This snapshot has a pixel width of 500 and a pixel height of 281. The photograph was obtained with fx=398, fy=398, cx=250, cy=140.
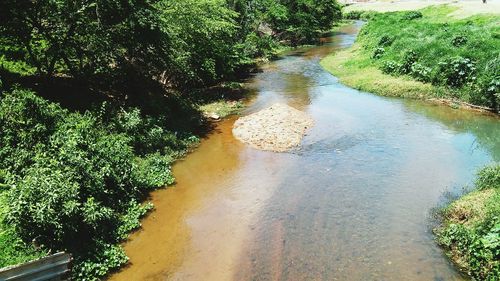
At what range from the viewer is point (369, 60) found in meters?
37.0

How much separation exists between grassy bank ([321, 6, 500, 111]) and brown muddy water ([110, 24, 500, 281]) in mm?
2159

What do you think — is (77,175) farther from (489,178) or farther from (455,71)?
(455,71)

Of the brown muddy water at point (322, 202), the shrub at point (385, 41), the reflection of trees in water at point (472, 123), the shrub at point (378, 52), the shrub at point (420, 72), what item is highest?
the shrub at point (385, 41)

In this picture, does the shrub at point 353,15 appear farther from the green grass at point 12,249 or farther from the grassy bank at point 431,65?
the green grass at point 12,249

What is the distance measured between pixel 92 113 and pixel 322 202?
36.4 ft

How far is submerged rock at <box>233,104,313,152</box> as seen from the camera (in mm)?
21516

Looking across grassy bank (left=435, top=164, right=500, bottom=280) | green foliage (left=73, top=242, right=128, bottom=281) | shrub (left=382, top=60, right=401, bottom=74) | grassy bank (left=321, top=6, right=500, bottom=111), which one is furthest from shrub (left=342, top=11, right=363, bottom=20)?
green foliage (left=73, top=242, right=128, bottom=281)

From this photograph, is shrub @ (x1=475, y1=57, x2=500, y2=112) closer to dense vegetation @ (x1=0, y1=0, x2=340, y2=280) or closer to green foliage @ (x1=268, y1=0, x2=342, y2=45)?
dense vegetation @ (x1=0, y1=0, x2=340, y2=280)

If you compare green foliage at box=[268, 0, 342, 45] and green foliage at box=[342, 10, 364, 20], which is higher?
green foliage at box=[268, 0, 342, 45]

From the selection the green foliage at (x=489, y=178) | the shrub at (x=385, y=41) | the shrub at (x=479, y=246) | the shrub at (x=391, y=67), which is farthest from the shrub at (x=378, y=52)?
the shrub at (x=479, y=246)

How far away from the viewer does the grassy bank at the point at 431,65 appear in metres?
25.9

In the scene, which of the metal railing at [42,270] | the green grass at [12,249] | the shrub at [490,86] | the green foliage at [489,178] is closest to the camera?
the metal railing at [42,270]

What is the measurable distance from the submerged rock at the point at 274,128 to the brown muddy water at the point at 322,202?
24.2 inches

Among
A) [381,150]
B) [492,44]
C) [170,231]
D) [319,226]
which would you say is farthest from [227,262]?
[492,44]
